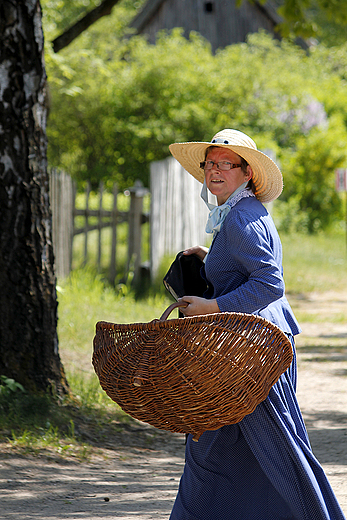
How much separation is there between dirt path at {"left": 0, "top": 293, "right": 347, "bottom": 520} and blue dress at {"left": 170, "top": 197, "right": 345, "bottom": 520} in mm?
547

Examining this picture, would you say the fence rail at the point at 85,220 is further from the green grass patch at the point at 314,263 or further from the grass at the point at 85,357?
the green grass patch at the point at 314,263

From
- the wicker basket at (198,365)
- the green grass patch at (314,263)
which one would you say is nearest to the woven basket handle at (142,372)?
the wicker basket at (198,365)

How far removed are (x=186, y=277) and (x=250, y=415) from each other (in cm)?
79

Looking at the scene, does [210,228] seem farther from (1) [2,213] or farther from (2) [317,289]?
(2) [317,289]

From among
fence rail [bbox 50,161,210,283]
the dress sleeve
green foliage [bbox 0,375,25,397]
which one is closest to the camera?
the dress sleeve

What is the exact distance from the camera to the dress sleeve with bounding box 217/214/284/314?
2.61m

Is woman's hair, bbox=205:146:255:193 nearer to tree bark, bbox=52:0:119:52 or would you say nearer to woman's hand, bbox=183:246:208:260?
woman's hand, bbox=183:246:208:260

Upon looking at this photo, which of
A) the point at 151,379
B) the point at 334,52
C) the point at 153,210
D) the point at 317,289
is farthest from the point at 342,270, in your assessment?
the point at 334,52

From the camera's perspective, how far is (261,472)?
111 inches

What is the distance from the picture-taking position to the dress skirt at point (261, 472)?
105 inches

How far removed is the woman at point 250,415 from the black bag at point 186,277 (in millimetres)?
299

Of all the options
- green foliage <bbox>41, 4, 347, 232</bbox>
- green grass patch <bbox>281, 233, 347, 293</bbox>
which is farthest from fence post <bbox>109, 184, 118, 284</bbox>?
green foliage <bbox>41, 4, 347, 232</bbox>

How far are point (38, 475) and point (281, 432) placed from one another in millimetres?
1629

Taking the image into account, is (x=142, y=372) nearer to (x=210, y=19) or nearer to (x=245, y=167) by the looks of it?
(x=245, y=167)
